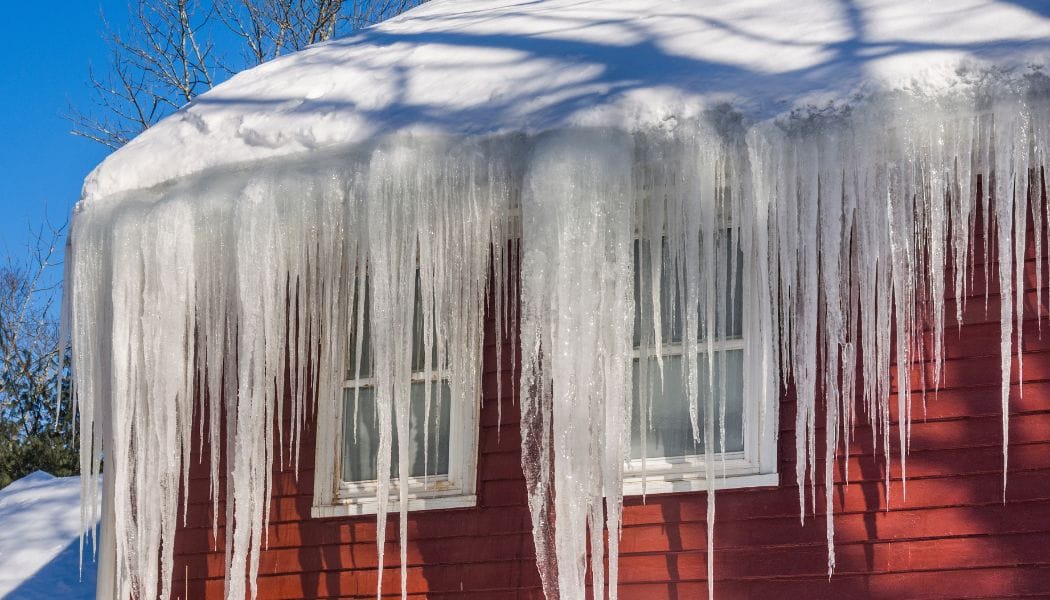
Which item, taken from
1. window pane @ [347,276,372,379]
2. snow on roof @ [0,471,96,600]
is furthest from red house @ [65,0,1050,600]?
snow on roof @ [0,471,96,600]

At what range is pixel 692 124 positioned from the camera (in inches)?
146

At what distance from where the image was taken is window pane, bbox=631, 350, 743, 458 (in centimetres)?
494

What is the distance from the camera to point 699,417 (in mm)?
4992

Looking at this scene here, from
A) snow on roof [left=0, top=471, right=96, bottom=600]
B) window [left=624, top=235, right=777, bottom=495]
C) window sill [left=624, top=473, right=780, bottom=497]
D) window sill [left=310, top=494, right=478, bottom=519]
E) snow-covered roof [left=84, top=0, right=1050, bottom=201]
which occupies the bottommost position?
snow on roof [left=0, top=471, right=96, bottom=600]

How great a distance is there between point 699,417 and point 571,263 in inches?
57.1

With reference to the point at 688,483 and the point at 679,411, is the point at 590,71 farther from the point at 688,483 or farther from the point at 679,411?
the point at 688,483

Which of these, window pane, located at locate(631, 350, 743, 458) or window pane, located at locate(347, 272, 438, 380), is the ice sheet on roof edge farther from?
window pane, located at locate(347, 272, 438, 380)

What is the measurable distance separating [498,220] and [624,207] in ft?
2.02

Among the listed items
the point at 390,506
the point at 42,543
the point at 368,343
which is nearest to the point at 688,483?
the point at 390,506

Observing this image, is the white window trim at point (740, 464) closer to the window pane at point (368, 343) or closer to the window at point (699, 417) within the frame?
the window at point (699, 417)

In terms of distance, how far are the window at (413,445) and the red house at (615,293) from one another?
18mm

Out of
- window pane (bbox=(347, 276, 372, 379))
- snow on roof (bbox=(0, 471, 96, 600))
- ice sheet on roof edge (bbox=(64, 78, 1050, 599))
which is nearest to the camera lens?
ice sheet on roof edge (bbox=(64, 78, 1050, 599))

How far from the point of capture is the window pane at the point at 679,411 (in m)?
4.94

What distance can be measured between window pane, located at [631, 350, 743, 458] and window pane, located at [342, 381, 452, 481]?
106 cm
